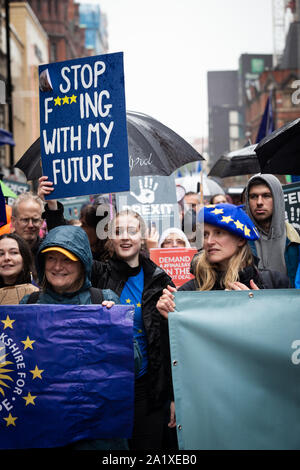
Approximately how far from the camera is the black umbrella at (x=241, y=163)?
748 cm

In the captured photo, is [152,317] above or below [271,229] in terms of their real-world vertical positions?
below

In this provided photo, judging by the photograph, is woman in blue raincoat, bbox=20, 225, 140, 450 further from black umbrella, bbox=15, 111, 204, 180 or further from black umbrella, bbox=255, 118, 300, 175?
black umbrella, bbox=255, 118, 300, 175

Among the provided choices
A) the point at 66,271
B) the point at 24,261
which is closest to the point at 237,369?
the point at 66,271

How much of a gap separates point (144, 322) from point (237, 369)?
0.78m

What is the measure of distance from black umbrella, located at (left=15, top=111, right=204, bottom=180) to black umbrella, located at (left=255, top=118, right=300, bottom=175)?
680 millimetres

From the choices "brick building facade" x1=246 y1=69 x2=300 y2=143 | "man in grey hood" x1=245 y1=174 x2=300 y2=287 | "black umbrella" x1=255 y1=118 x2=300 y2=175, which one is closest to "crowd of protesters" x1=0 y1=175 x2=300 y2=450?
"black umbrella" x1=255 y1=118 x2=300 y2=175

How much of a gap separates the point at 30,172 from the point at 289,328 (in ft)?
9.18

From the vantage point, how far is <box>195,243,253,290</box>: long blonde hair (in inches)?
129

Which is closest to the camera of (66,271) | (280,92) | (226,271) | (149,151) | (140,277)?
(66,271)

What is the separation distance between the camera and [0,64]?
95.7ft

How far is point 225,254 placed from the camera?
132 inches

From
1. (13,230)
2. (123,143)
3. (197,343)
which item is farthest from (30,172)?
(197,343)

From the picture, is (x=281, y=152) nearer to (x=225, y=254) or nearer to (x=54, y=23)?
(x=225, y=254)
